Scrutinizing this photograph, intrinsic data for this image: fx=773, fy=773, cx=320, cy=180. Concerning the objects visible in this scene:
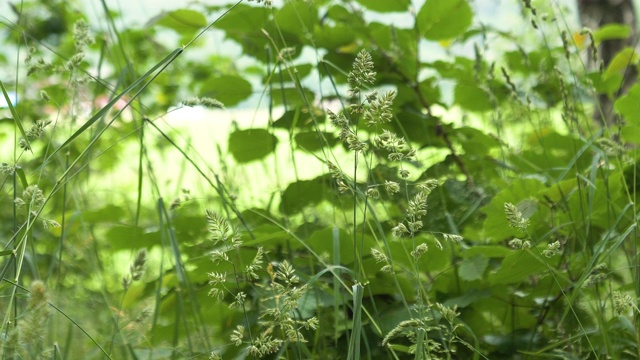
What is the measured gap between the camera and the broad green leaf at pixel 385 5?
163 cm

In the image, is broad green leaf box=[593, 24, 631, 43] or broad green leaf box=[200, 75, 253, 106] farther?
broad green leaf box=[593, 24, 631, 43]

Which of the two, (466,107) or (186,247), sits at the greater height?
(466,107)

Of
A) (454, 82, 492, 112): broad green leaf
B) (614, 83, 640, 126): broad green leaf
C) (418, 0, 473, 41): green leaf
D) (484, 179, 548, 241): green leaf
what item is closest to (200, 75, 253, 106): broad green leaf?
(418, 0, 473, 41): green leaf

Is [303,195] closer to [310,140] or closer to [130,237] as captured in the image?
[310,140]

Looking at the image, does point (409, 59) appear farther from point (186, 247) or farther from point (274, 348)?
point (274, 348)

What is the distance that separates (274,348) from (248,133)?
67cm

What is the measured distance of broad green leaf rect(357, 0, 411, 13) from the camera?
163 centimetres

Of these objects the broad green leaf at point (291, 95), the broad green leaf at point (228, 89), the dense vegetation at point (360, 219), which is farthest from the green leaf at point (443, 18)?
the broad green leaf at point (228, 89)

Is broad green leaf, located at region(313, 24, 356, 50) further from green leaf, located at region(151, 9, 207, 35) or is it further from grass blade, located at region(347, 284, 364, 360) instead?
grass blade, located at region(347, 284, 364, 360)

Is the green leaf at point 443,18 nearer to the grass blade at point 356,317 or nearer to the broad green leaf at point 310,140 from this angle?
the broad green leaf at point 310,140

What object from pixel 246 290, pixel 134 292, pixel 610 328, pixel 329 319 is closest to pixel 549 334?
pixel 610 328

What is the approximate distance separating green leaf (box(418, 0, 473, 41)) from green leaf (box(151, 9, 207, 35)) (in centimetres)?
46

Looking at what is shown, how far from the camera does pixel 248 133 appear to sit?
155cm

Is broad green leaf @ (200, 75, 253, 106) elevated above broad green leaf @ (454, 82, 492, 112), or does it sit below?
above
